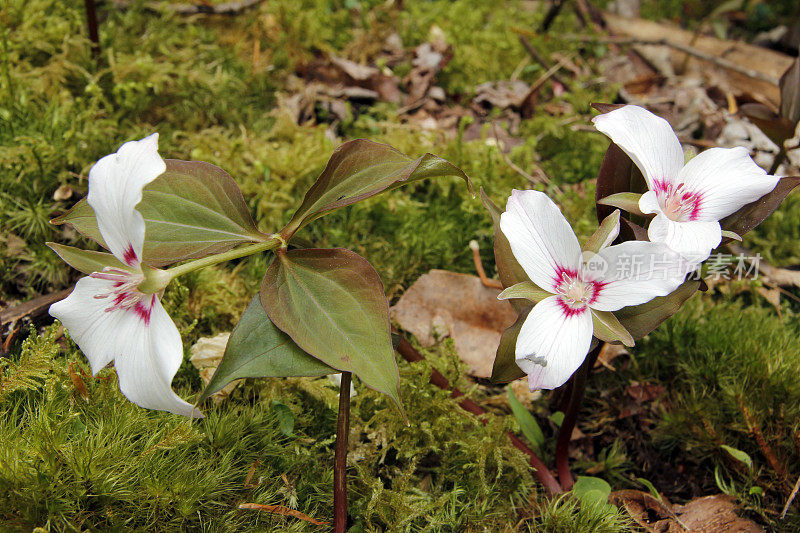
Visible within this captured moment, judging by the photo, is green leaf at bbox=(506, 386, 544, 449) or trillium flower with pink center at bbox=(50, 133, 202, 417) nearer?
trillium flower with pink center at bbox=(50, 133, 202, 417)

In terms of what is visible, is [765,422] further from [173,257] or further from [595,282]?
[173,257]

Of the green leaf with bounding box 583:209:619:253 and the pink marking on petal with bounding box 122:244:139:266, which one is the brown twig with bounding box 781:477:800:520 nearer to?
the green leaf with bounding box 583:209:619:253

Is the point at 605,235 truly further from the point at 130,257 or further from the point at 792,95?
the point at 792,95

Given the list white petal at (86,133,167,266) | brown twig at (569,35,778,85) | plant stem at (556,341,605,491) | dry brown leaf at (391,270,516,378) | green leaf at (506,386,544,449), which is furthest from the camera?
brown twig at (569,35,778,85)

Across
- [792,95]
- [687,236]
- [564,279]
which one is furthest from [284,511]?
[792,95]

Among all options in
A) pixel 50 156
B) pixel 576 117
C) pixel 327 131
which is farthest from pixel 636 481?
pixel 50 156

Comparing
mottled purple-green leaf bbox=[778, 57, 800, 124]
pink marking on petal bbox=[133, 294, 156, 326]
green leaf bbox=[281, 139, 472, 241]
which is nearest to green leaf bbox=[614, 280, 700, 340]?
green leaf bbox=[281, 139, 472, 241]
